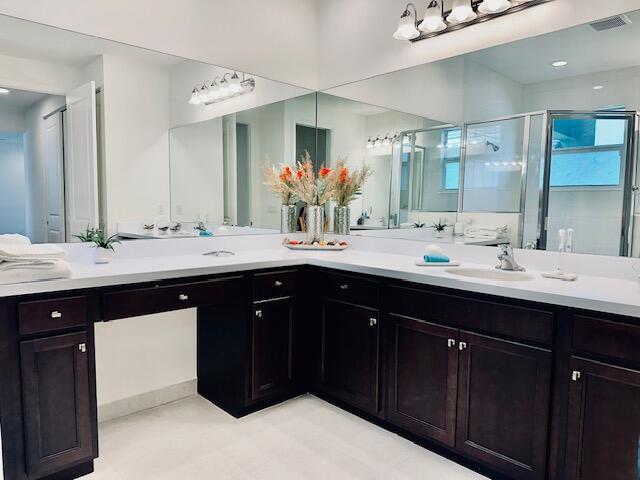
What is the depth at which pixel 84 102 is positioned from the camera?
232 centimetres

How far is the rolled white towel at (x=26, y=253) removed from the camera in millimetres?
1723

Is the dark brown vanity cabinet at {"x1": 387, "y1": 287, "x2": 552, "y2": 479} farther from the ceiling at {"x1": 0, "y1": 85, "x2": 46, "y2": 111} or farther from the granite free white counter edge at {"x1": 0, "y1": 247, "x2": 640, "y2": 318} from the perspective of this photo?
the ceiling at {"x1": 0, "y1": 85, "x2": 46, "y2": 111}

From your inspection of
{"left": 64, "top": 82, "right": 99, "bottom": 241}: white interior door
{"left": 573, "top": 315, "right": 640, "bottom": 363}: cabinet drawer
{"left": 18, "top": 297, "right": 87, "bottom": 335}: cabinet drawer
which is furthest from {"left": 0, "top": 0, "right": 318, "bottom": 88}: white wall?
{"left": 573, "top": 315, "right": 640, "bottom": 363}: cabinet drawer

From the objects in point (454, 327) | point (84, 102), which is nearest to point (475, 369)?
point (454, 327)

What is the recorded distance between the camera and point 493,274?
231 centimetres

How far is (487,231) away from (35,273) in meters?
2.29

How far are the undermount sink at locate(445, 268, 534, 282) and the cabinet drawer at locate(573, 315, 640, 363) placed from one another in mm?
472

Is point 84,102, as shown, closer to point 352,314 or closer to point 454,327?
point 352,314

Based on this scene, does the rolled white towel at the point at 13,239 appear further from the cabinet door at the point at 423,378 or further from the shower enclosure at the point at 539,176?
the shower enclosure at the point at 539,176

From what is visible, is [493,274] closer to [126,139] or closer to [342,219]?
[342,219]

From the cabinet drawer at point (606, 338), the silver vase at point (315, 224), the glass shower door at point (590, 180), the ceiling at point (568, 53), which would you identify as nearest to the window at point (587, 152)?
the glass shower door at point (590, 180)

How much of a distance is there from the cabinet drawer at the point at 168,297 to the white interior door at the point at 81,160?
62 cm

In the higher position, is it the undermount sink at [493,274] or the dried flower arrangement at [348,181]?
the dried flower arrangement at [348,181]

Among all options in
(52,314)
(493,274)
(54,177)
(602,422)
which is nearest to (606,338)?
(602,422)
